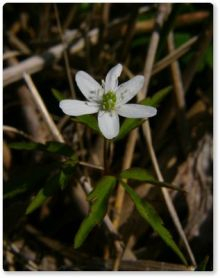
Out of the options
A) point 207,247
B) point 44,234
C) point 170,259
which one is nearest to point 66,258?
point 44,234

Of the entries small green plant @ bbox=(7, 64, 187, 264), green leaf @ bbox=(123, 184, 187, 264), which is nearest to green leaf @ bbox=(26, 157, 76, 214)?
small green plant @ bbox=(7, 64, 187, 264)

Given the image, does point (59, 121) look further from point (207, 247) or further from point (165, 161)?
point (207, 247)

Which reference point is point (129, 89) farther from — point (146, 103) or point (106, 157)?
point (106, 157)

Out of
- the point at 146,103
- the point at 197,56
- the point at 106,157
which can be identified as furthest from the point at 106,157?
the point at 197,56

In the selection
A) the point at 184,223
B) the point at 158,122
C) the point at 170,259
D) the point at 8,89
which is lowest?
the point at 170,259

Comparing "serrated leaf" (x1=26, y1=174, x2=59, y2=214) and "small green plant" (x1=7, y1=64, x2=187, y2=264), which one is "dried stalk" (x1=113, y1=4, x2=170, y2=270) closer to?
"small green plant" (x1=7, y1=64, x2=187, y2=264)
